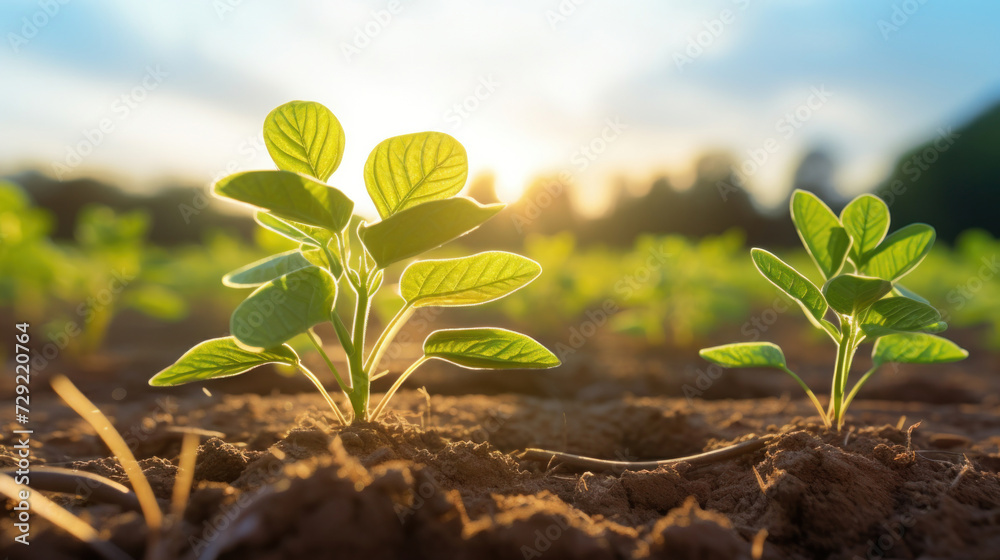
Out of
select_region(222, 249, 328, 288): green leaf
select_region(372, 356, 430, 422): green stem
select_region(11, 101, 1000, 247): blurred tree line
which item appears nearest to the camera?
select_region(222, 249, 328, 288): green leaf

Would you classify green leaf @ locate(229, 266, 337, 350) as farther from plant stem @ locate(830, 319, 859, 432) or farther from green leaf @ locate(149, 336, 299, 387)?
plant stem @ locate(830, 319, 859, 432)

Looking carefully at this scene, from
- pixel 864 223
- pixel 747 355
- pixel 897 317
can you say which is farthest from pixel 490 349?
pixel 864 223

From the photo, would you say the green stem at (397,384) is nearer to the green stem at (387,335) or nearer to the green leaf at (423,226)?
the green stem at (387,335)

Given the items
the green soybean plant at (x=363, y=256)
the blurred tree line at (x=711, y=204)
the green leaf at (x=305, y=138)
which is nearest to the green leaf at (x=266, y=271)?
the green soybean plant at (x=363, y=256)

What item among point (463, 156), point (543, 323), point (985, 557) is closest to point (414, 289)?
point (463, 156)

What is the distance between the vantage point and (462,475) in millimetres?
1312

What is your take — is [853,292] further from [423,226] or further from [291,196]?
[291,196]

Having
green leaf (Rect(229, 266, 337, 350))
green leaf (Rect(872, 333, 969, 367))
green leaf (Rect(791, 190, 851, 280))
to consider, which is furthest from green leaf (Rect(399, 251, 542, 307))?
green leaf (Rect(872, 333, 969, 367))

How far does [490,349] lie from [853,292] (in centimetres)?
98

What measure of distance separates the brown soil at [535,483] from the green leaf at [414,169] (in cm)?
64

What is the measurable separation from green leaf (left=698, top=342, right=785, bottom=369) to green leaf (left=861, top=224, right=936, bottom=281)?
1.37 ft

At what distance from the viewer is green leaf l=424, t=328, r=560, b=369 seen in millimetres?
1382

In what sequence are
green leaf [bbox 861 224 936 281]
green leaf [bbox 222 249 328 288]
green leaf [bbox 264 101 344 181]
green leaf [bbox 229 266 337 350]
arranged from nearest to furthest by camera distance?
green leaf [bbox 229 266 337 350] → green leaf [bbox 222 249 328 288] → green leaf [bbox 264 101 344 181] → green leaf [bbox 861 224 936 281]

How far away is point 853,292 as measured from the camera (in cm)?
138
